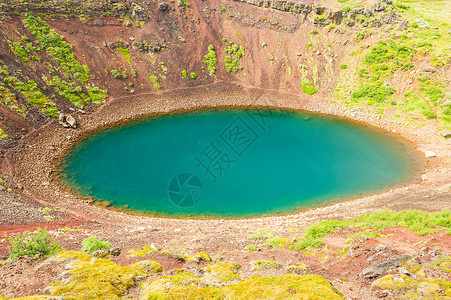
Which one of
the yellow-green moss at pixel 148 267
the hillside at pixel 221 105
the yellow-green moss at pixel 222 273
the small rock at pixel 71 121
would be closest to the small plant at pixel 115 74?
the hillside at pixel 221 105

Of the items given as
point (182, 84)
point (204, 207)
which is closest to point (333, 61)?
point (182, 84)

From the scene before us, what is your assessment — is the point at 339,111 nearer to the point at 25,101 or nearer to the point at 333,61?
the point at 333,61

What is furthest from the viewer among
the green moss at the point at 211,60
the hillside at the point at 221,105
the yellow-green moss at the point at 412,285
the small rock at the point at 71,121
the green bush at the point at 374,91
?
the green moss at the point at 211,60

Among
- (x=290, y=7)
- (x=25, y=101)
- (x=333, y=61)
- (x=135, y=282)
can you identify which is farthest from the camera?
(x=290, y=7)

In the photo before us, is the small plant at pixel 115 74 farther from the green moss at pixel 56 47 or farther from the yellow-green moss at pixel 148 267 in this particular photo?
the yellow-green moss at pixel 148 267

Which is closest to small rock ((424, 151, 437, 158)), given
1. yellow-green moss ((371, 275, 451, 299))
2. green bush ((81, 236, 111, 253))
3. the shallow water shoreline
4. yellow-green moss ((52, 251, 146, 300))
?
the shallow water shoreline

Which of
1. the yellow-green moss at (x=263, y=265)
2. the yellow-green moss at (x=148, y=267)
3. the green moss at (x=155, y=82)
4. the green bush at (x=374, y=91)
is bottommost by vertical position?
the yellow-green moss at (x=263, y=265)

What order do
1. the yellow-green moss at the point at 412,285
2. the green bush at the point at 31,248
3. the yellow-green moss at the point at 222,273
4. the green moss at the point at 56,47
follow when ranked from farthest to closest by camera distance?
the green moss at the point at 56,47 → the green bush at the point at 31,248 → the yellow-green moss at the point at 222,273 → the yellow-green moss at the point at 412,285
